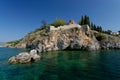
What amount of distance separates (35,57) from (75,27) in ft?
141

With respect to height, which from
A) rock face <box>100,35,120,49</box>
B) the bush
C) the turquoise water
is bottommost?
the turquoise water

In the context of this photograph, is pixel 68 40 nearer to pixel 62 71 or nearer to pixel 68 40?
pixel 68 40

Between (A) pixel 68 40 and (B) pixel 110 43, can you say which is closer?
(A) pixel 68 40

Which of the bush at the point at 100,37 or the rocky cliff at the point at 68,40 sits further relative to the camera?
the bush at the point at 100,37

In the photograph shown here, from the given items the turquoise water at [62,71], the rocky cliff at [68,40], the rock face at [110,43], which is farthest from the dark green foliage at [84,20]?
the turquoise water at [62,71]

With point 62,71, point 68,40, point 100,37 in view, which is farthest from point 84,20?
point 62,71

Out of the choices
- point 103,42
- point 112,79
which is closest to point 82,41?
point 103,42

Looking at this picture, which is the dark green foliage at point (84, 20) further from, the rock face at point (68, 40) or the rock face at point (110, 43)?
the rock face at point (110, 43)

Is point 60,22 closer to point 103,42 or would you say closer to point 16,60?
point 103,42

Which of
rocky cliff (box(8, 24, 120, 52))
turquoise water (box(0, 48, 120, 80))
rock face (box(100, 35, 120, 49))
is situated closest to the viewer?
turquoise water (box(0, 48, 120, 80))

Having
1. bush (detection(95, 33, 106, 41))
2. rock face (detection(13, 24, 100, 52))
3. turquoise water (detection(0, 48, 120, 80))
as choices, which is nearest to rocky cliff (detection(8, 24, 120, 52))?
rock face (detection(13, 24, 100, 52))

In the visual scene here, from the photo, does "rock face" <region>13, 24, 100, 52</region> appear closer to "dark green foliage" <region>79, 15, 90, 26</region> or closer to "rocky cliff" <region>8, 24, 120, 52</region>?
"rocky cliff" <region>8, 24, 120, 52</region>

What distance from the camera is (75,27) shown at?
7281 centimetres

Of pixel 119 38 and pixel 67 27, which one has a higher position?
pixel 67 27
